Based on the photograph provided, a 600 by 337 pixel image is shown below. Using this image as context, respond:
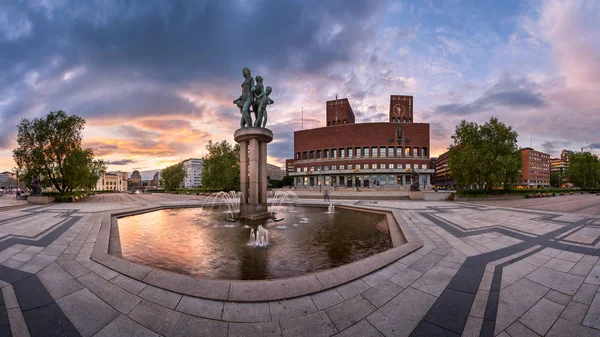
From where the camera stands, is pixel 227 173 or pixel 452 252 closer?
pixel 452 252

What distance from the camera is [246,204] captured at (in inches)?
587

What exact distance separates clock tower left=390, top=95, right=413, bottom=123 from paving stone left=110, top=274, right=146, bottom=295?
9434 cm

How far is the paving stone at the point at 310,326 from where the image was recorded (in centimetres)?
313

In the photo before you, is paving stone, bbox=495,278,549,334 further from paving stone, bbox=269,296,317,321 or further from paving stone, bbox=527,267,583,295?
paving stone, bbox=269,296,317,321

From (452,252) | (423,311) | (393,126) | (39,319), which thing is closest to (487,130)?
(452,252)

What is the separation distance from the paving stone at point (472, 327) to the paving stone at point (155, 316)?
4.14m

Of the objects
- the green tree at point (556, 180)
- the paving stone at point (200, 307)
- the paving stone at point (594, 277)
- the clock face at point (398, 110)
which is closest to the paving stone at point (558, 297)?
the paving stone at point (594, 277)

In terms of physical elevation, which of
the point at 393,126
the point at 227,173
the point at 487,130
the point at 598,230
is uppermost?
the point at 393,126

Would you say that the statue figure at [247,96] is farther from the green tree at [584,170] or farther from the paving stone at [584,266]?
the green tree at [584,170]

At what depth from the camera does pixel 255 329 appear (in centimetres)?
320

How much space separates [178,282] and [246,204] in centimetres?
1064

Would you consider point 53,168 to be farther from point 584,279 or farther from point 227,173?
point 584,279

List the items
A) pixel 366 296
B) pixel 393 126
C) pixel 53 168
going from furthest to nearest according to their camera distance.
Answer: pixel 393 126, pixel 53 168, pixel 366 296

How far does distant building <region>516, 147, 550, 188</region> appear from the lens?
117 metres
